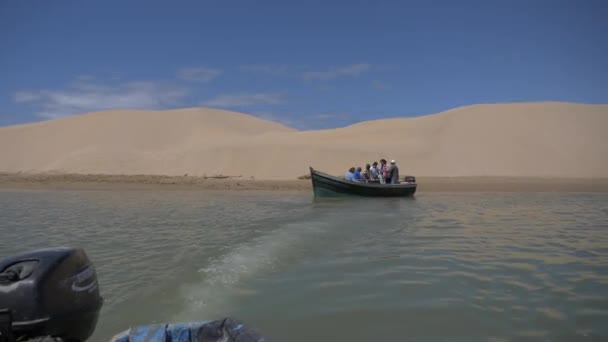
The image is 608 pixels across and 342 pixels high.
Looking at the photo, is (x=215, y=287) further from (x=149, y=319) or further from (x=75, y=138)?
Result: (x=75, y=138)

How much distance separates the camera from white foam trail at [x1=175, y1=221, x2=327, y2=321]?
4.66 metres

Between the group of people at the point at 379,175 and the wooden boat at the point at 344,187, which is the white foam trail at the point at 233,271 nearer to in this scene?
the wooden boat at the point at 344,187

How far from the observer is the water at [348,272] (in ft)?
14.1

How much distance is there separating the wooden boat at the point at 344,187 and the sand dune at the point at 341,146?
14646mm

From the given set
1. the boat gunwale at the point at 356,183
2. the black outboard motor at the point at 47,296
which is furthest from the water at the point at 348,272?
the boat gunwale at the point at 356,183

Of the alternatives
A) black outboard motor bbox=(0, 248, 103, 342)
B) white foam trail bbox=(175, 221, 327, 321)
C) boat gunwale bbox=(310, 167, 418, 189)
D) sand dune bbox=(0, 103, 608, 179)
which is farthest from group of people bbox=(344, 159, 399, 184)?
black outboard motor bbox=(0, 248, 103, 342)

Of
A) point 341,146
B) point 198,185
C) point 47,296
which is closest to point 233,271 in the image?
point 47,296

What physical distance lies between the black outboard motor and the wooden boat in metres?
14.9

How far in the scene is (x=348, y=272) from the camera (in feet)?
19.7

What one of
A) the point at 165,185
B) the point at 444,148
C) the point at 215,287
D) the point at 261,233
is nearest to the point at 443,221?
the point at 261,233

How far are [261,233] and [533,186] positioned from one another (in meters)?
21.0

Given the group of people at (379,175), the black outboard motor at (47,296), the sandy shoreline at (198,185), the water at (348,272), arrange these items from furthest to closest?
the sandy shoreline at (198,185) < the group of people at (379,175) < the water at (348,272) < the black outboard motor at (47,296)

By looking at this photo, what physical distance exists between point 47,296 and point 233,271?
3426mm

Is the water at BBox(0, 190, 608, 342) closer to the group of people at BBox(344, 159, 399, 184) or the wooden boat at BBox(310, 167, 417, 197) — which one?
the wooden boat at BBox(310, 167, 417, 197)
